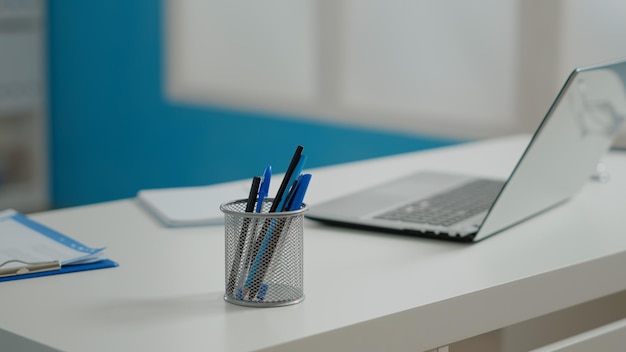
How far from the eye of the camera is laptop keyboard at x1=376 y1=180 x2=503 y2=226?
143cm

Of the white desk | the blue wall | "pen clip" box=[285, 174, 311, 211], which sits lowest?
the white desk

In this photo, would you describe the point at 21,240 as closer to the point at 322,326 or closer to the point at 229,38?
the point at 322,326

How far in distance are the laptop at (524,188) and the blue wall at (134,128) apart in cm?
220

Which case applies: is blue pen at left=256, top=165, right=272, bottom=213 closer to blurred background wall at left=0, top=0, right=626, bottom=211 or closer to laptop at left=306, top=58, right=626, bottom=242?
laptop at left=306, top=58, right=626, bottom=242

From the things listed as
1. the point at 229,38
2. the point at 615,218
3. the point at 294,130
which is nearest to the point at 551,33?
the point at 294,130

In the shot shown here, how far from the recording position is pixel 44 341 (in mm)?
955

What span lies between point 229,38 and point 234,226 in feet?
10.8

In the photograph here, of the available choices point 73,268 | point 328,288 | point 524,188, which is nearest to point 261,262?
point 328,288

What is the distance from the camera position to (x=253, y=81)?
4.25 metres

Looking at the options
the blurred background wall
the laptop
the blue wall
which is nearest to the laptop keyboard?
the laptop

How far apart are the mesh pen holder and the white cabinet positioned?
3.88 m

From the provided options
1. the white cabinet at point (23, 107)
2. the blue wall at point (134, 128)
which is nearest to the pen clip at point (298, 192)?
the blue wall at point (134, 128)

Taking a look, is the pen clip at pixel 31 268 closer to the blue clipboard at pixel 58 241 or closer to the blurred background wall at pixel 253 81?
the blue clipboard at pixel 58 241

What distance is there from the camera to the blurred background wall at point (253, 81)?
135 inches
